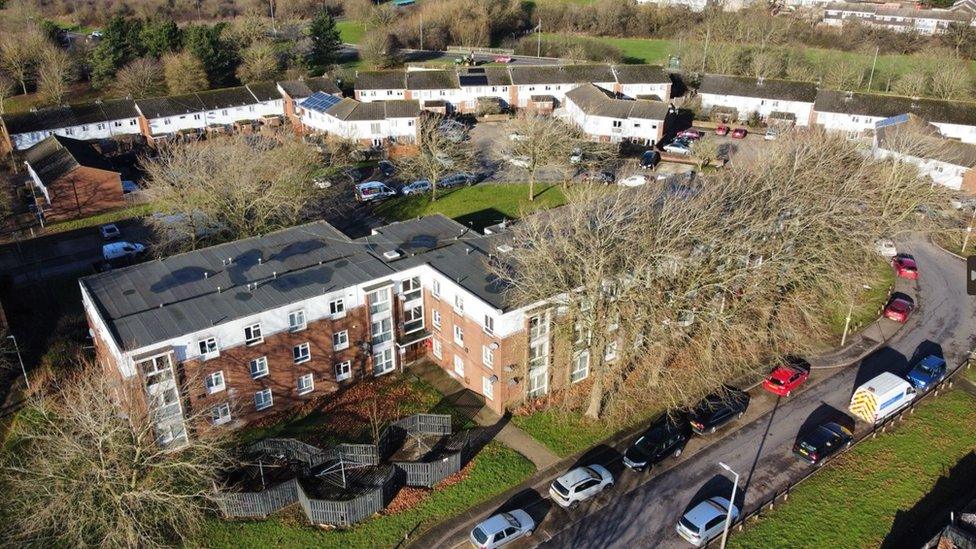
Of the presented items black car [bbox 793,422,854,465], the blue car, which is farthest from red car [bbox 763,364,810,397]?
the blue car

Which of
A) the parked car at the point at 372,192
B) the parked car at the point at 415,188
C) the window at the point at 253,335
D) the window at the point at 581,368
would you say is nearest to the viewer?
the window at the point at 253,335

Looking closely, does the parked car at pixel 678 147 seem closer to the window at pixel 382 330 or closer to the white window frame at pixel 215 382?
the window at pixel 382 330

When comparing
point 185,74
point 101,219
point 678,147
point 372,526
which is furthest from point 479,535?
point 185,74

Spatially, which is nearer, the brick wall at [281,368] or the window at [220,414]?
the brick wall at [281,368]

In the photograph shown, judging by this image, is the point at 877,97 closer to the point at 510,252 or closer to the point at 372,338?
the point at 510,252

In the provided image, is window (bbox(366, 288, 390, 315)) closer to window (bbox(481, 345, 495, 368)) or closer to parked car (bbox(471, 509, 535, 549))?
window (bbox(481, 345, 495, 368))

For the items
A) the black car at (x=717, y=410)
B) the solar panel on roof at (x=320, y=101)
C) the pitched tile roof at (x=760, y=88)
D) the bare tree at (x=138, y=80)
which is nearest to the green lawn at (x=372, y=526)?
the black car at (x=717, y=410)

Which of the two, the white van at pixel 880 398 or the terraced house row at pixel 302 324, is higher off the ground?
the terraced house row at pixel 302 324
